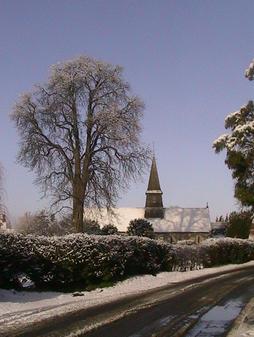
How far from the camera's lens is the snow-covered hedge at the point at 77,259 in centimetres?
1575

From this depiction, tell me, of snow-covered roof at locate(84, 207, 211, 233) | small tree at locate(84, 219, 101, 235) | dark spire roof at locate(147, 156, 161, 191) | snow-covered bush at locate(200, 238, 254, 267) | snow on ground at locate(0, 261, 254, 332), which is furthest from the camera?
dark spire roof at locate(147, 156, 161, 191)

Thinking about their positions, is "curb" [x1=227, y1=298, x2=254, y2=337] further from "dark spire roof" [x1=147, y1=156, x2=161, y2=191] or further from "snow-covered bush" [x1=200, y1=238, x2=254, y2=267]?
"dark spire roof" [x1=147, y1=156, x2=161, y2=191]

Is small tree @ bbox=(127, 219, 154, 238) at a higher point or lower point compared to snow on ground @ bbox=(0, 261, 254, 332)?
higher

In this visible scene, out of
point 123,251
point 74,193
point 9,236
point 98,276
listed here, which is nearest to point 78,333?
point 9,236

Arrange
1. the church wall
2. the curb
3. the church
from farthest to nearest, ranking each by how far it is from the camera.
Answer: the church < the church wall < the curb

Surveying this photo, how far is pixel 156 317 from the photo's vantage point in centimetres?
1130

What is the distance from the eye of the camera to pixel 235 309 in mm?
12656

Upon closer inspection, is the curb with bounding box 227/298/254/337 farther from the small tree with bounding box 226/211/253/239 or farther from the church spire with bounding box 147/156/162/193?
the church spire with bounding box 147/156/162/193

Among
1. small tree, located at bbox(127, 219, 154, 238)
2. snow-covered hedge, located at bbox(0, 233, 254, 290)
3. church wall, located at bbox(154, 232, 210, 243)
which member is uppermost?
church wall, located at bbox(154, 232, 210, 243)

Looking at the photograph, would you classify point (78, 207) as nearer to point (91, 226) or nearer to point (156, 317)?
point (91, 226)

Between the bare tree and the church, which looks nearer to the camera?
the bare tree

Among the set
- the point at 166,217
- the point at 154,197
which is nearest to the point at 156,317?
the point at 166,217

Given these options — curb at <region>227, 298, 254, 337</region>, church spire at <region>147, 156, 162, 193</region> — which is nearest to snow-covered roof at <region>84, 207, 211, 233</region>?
church spire at <region>147, 156, 162, 193</region>

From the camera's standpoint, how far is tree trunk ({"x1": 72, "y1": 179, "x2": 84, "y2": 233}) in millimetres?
36156
